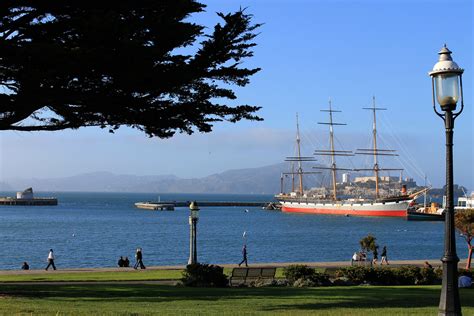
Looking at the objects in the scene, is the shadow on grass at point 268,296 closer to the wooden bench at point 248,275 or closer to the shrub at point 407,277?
the shrub at point 407,277

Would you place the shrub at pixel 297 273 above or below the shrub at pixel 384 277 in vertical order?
above

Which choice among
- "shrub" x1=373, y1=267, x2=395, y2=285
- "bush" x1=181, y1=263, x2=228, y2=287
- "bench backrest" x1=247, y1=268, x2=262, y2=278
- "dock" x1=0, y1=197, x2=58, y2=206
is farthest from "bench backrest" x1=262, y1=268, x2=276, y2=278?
"dock" x1=0, y1=197, x2=58, y2=206

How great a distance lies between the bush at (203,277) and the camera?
21439 mm

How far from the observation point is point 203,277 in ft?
70.7

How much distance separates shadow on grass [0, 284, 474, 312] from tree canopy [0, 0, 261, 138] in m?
4.11

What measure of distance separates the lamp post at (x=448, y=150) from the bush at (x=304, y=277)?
42.5 feet

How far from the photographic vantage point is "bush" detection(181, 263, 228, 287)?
2144 cm

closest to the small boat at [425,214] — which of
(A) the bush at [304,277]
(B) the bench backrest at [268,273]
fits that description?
(B) the bench backrest at [268,273]

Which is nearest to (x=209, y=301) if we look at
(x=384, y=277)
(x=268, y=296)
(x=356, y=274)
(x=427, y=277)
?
(x=268, y=296)

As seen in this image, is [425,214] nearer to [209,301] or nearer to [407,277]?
[407,277]

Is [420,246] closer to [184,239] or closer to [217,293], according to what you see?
[184,239]

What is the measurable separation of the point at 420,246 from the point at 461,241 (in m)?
13.9

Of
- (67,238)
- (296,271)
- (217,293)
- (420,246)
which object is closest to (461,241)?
(420,246)

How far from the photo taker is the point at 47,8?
1559cm
